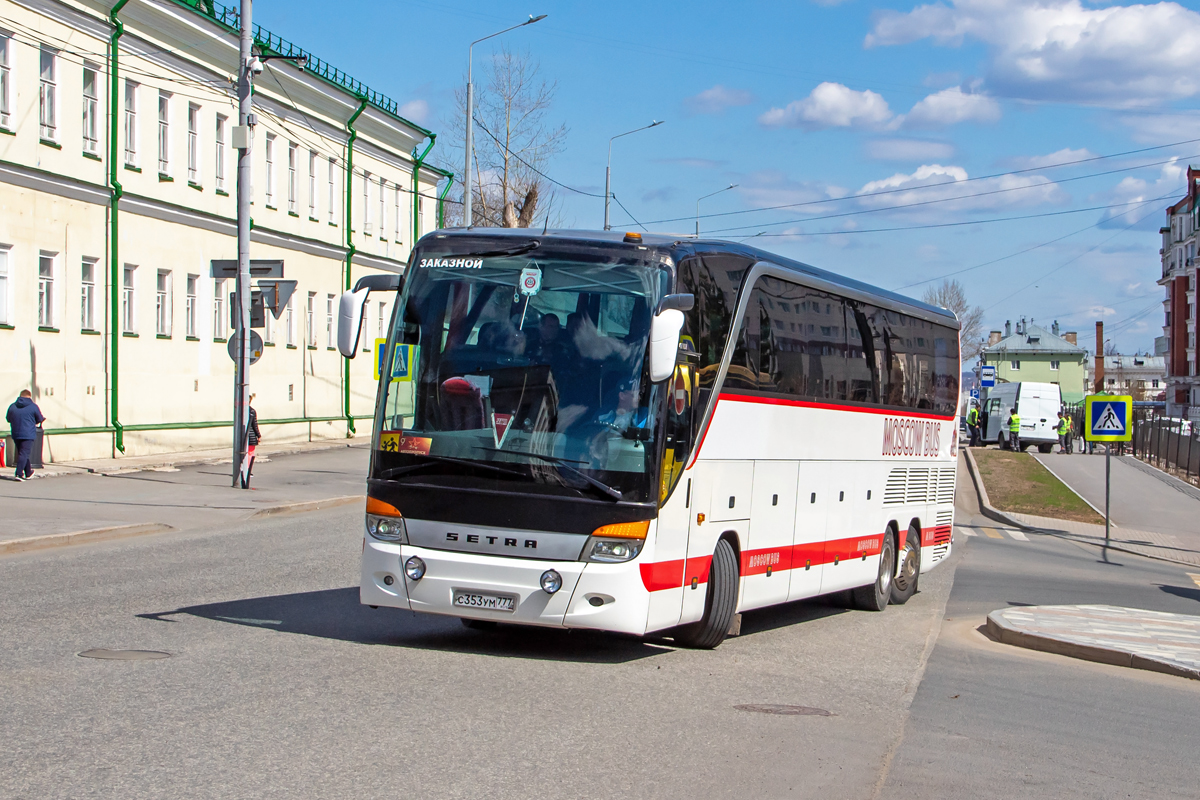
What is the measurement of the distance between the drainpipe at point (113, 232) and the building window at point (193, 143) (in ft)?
13.3

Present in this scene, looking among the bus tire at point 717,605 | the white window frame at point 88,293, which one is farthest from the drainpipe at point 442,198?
the bus tire at point 717,605

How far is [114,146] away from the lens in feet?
100

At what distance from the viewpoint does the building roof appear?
14662 centimetres

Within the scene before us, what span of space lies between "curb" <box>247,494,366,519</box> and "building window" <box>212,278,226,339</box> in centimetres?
1234

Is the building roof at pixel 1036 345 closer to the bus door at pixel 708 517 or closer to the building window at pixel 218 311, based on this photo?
the building window at pixel 218 311

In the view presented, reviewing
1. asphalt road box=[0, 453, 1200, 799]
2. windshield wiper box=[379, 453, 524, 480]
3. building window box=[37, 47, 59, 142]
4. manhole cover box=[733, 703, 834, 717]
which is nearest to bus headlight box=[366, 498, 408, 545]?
windshield wiper box=[379, 453, 524, 480]

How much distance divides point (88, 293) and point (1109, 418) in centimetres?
2169

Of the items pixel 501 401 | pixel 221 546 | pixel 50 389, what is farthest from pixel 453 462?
pixel 50 389

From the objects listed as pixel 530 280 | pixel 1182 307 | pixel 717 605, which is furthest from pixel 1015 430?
pixel 1182 307

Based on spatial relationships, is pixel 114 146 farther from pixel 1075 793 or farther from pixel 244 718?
pixel 1075 793

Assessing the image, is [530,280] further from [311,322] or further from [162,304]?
[311,322]

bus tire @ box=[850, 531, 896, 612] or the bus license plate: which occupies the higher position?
the bus license plate

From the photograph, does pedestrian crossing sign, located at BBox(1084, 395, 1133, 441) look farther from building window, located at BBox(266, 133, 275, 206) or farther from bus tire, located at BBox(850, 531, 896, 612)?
building window, located at BBox(266, 133, 275, 206)

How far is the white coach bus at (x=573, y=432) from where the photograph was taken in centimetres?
890
